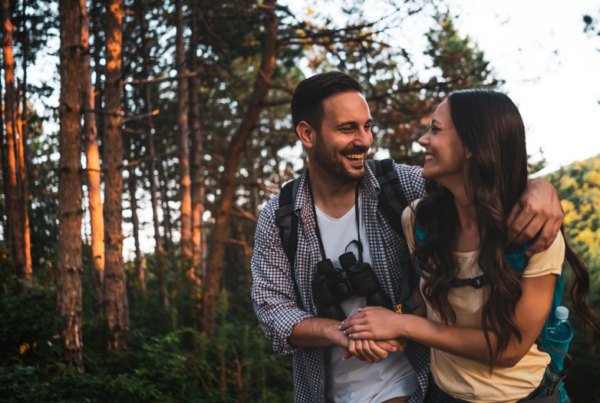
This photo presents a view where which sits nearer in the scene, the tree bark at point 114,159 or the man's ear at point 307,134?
the man's ear at point 307,134

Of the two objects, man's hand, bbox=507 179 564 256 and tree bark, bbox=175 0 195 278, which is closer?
A: man's hand, bbox=507 179 564 256

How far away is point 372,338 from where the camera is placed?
214cm

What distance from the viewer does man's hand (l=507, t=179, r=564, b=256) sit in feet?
5.67

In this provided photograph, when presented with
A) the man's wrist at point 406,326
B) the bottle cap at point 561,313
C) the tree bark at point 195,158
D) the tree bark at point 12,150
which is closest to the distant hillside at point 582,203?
the bottle cap at point 561,313

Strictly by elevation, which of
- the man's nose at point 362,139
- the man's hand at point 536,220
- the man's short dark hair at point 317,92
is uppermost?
the man's short dark hair at point 317,92

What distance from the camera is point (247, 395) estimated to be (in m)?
6.28

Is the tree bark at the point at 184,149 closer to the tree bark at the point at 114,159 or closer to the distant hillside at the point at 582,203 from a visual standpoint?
the tree bark at the point at 114,159

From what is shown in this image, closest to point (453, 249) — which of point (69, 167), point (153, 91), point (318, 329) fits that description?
point (318, 329)

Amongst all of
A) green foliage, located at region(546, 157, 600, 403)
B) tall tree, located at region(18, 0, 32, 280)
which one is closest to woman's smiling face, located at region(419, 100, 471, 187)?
green foliage, located at region(546, 157, 600, 403)

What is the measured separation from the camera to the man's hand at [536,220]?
5.67 ft

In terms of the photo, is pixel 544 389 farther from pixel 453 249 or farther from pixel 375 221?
pixel 375 221

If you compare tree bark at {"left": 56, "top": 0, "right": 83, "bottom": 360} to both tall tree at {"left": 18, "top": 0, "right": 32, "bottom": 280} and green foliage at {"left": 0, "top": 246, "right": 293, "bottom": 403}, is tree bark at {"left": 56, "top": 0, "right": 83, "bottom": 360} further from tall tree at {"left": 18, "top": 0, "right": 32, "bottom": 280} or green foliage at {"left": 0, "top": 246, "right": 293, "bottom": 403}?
tall tree at {"left": 18, "top": 0, "right": 32, "bottom": 280}

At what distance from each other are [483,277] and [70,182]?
18.4ft

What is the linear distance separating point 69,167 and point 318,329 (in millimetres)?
4891
